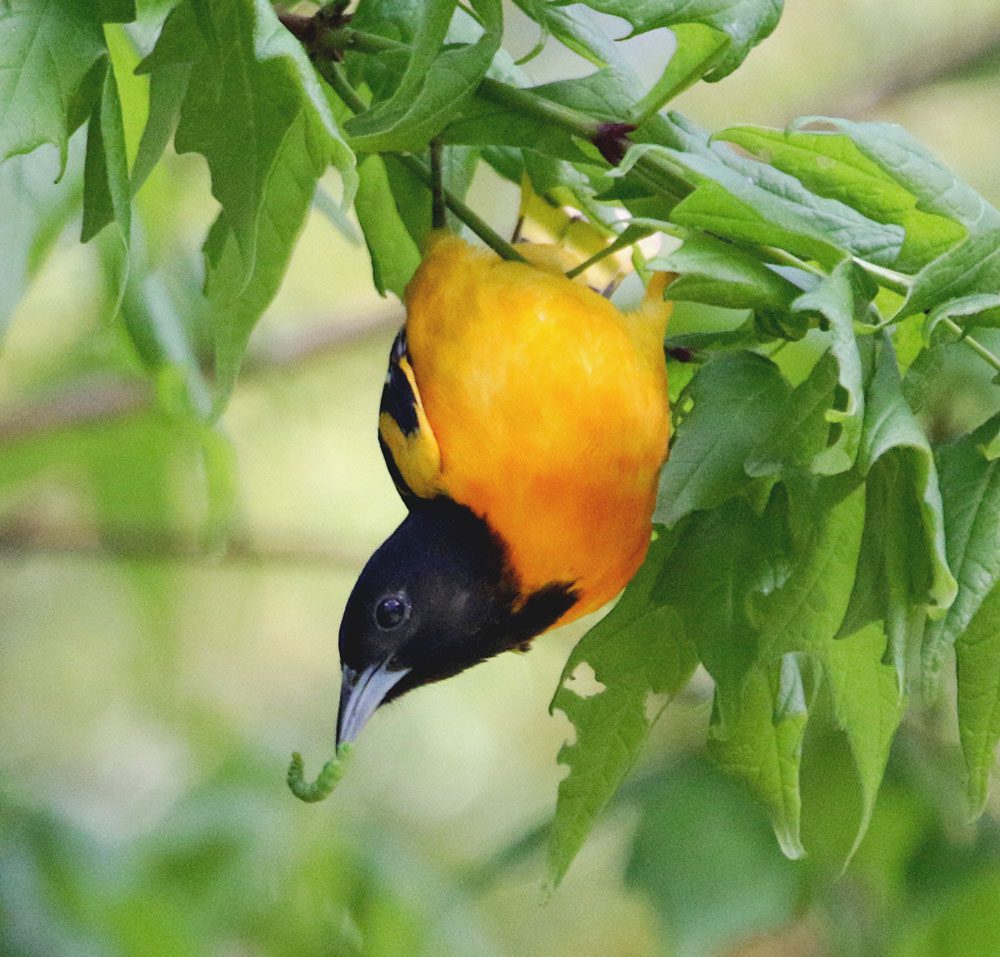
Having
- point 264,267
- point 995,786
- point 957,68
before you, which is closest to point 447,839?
point 995,786

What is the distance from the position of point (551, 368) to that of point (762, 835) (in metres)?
1.42

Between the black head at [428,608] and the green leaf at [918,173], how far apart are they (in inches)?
38.1

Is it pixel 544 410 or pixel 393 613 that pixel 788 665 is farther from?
pixel 393 613

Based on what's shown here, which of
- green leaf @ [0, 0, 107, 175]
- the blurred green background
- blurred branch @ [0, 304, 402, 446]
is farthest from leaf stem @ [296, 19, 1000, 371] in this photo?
blurred branch @ [0, 304, 402, 446]

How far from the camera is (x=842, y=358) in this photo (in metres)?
1.35

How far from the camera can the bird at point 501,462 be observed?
2.10 m

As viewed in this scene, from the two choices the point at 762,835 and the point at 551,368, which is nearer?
the point at 551,368

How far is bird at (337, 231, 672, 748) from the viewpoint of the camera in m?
2.10

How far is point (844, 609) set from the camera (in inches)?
63.0

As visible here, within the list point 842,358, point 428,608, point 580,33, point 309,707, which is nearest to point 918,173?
point 842,358

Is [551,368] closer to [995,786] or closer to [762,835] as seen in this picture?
[762,835]

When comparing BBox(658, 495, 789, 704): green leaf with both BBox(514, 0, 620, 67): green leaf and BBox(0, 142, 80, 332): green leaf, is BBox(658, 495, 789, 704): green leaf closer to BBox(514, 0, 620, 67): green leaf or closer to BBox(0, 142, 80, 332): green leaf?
BBox(514, 0, 620, 67): green leaf

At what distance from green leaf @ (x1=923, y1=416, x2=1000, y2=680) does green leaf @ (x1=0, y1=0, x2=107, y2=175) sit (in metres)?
0.93

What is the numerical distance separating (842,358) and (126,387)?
2.84 meters
